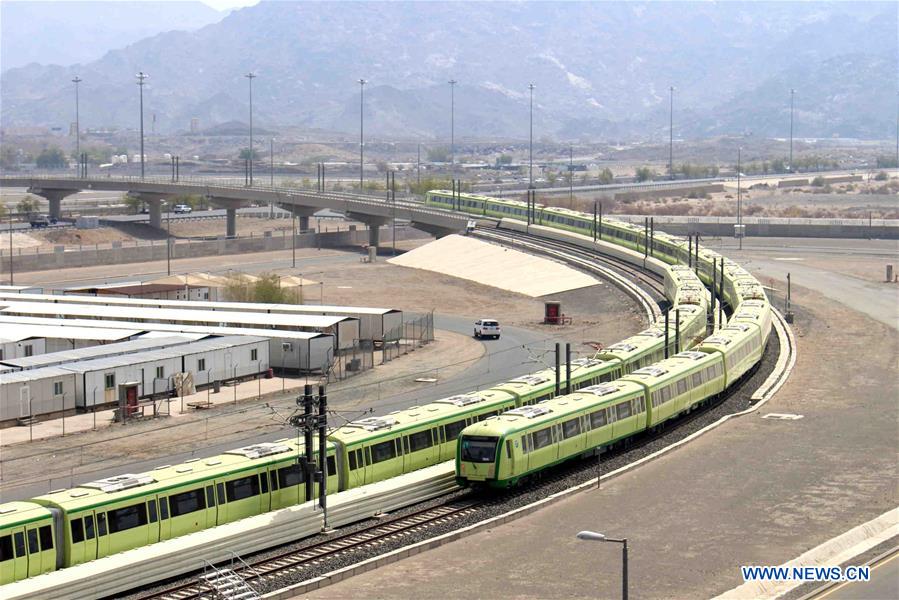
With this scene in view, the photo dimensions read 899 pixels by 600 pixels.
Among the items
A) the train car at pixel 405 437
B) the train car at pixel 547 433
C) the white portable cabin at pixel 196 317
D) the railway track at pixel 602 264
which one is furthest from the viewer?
the railway track at pixel 602 264

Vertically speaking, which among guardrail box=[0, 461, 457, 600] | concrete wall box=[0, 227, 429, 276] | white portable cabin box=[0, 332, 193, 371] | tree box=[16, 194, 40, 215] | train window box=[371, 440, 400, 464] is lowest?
guardrail box=[0, 461, 457, 600]

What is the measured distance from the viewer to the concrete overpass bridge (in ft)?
415

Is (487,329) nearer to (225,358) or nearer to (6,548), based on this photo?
(225,358)

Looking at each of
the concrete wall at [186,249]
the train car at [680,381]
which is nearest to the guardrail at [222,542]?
the train car at [680,381]

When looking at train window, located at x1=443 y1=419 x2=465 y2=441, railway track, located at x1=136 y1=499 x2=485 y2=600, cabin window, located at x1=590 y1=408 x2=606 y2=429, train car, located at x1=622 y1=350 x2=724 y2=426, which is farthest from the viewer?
train car, located at x1=622 y1=350 x2=724 y2=426

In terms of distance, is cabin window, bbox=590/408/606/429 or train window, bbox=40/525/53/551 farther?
cabin window, bbox=590/408/606/429

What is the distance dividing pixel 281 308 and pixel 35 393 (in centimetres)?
2195

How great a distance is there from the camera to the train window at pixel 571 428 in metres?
41.4

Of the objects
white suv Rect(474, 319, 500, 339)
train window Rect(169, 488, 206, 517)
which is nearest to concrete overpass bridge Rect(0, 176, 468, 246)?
white suv Rect(474, 319, 500, 339)

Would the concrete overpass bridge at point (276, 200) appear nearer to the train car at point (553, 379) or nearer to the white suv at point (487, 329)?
the white suv at point (487, 329)

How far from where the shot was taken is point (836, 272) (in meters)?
108

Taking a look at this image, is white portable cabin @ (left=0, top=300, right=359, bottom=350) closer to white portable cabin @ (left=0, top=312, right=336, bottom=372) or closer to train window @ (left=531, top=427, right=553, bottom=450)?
white portable cabin @ (left=0, top=312, right=336, bottom=372)

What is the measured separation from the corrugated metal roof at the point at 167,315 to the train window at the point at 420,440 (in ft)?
87.2

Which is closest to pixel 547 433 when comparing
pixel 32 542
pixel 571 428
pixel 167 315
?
pixel 571 428
